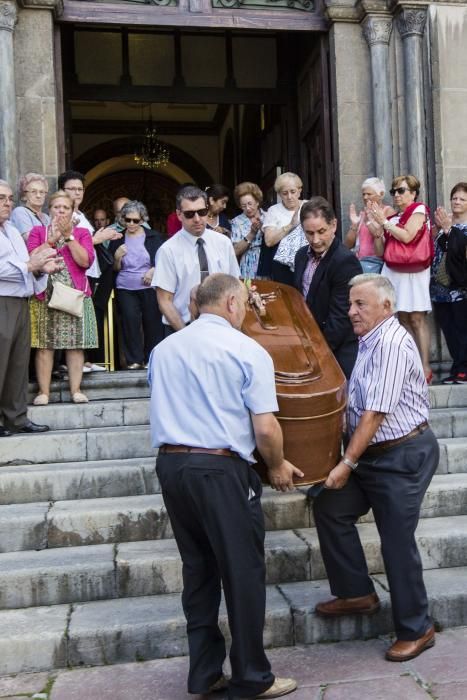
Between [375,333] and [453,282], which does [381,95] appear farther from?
[375,333]

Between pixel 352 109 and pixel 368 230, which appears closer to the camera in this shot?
pixel 368 230

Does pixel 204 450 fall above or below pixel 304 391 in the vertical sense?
below

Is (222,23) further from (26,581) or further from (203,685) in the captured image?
(203,685)

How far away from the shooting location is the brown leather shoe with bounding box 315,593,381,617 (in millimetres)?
4043

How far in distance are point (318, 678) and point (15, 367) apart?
3.09m

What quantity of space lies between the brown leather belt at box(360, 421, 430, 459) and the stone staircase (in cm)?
81

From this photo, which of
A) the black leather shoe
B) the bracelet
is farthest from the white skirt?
the bracelet

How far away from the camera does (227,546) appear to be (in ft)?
10.8

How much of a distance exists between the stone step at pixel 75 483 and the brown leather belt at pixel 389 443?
5.54ft

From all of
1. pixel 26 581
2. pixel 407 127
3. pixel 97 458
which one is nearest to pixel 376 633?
pixel 26 581

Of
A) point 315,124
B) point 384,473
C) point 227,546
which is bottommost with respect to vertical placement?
point 227,546

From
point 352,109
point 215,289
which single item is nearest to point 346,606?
point 215,289

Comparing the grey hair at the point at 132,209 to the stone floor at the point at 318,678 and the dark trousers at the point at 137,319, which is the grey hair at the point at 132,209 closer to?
the dark trousers at the point at 137,319

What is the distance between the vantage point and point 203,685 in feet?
11.3
